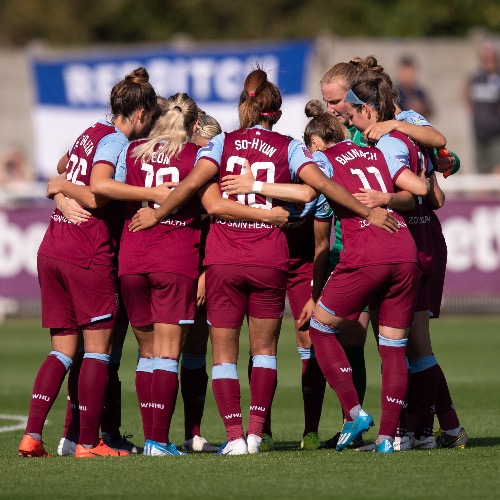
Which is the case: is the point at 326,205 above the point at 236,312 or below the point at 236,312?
above

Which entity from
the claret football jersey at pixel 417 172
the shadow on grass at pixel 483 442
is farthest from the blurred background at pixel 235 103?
the claret football jersey at pixel 417 172

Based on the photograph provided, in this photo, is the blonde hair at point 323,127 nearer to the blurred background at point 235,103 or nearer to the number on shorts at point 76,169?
the number on shorts at point 76,169

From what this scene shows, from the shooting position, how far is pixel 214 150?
23.6 ft

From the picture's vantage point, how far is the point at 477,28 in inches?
1101

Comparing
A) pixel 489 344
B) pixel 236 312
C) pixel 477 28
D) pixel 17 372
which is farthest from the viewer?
pixel 477 28

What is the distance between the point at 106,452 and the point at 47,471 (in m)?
0.70

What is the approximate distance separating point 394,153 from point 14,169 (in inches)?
570

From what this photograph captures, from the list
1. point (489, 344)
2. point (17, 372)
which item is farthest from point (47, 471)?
point (489, 344)

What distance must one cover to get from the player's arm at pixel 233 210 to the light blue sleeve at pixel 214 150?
17cm

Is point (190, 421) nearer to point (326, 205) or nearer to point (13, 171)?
point (326, 205)

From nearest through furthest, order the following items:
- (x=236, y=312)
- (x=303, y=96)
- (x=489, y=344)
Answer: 1. (x=236, y=312)
2. (x=489, y=344)
3. (x=303, y=96)

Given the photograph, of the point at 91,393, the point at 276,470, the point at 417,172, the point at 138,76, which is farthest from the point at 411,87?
the point at 276,470

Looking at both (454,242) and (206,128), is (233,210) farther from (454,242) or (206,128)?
(454,242)

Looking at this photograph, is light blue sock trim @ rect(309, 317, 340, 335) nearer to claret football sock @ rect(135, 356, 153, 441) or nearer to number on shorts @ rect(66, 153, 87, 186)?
claret football sock @ rect(135, 356, 153, 441)
